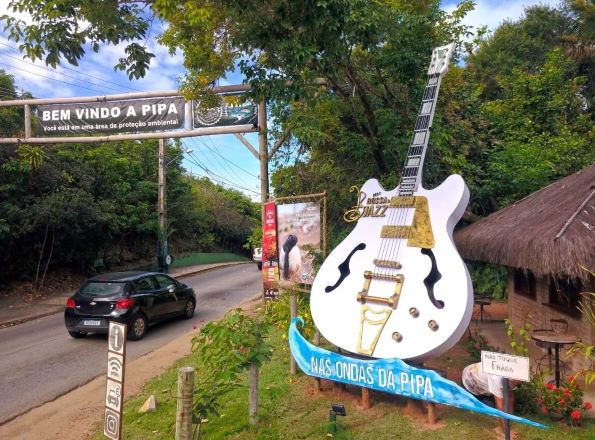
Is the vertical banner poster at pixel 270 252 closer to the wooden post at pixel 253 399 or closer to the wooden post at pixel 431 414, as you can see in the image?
the wooden post at pixel 253 399

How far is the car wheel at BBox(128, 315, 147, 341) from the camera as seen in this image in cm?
Answer: 1016

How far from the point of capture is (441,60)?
7.30 m

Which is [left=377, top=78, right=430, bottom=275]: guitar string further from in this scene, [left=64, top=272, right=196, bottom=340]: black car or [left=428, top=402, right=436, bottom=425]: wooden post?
[left=64, top=272, right=196, bottom=340]: black car

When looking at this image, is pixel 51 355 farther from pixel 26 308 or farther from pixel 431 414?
pixel 431 414

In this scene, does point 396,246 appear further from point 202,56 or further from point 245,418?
point 202,56

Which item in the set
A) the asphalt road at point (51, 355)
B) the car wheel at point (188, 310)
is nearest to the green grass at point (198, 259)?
the asphalt road at point (51, 355)

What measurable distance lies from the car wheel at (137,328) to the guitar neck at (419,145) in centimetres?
638

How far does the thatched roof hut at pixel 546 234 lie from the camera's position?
5.26 m

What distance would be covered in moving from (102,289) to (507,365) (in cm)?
854

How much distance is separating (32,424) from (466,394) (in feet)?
16.1

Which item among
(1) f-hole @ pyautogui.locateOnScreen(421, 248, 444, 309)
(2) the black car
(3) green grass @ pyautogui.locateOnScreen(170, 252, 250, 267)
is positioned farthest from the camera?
(3) green grass @ pyautogui.locateOnScreen(170, 252, 250, 267)

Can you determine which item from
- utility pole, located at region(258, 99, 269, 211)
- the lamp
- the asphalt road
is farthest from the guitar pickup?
utility pole, located at region(258, 99, 269, 211)

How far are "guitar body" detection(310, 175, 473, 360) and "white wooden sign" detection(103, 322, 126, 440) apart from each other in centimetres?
247

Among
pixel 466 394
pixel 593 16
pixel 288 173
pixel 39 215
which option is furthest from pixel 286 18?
pixel 593 16
